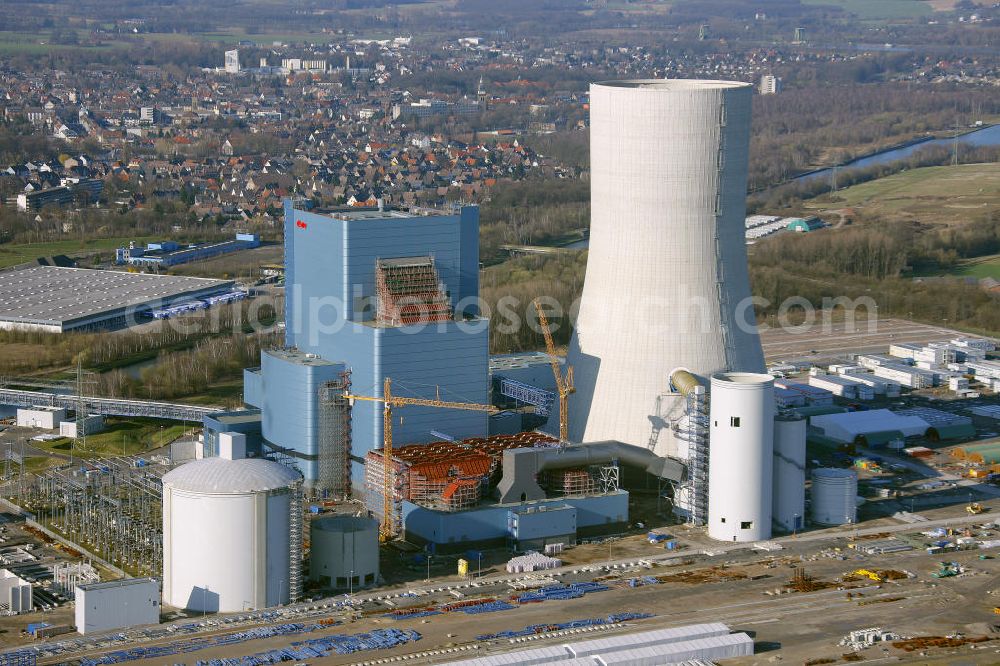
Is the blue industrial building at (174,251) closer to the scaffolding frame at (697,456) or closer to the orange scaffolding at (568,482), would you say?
the orange scaffolding at (568,482)

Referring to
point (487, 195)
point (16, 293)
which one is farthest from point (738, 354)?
point (487, 195)

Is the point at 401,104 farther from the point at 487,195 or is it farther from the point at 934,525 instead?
the point at 934,525

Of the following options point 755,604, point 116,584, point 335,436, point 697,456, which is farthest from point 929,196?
point 116,584

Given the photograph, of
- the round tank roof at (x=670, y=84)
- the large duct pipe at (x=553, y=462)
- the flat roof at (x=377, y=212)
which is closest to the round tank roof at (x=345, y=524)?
the large duct pipe at (x=553, y=462)

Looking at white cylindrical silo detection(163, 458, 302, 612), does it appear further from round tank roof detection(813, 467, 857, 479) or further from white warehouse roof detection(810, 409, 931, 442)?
white warehouse roof detection(810, 409, 931, 442)

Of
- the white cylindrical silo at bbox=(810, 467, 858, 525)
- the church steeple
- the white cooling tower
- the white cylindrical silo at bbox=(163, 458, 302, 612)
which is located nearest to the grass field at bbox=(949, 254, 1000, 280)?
the white cooling tower

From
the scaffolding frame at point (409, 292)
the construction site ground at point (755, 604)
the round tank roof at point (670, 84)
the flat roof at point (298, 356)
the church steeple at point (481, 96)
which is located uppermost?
the round tank roof at point (670, 84)
